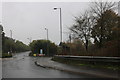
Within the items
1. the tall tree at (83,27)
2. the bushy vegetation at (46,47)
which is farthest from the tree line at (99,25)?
the bushy vegetation at (46,47)

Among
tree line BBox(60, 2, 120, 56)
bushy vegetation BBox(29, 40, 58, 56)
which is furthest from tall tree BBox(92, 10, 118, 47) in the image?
bushy vegetation BBox(29, 40, 58, 56)

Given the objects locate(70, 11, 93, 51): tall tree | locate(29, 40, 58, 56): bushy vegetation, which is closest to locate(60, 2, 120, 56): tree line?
locate(70, 11, 93, 51): tall tree

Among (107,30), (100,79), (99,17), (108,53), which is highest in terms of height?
(99,17)

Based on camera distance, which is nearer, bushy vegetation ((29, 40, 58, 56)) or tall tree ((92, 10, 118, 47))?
tall tree ((92, 10, 118, 47))

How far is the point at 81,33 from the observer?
4244cm

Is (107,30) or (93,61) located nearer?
(93,61)

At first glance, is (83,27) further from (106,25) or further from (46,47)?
(46,47)

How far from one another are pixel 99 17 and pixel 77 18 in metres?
8.42

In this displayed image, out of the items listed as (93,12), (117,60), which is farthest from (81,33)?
(117,60)

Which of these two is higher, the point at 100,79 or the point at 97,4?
the point at 97,4

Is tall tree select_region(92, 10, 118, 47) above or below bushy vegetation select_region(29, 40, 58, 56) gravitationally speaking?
above

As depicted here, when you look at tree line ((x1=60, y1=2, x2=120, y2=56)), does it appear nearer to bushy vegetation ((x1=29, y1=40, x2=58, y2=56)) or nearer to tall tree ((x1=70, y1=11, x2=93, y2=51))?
tall tree ((x1=70, y1=11, x2=93, y2=51))

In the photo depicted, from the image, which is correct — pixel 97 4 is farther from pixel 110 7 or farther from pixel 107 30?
pixel 107 30

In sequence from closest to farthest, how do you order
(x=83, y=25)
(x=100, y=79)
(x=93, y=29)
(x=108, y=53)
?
1. (x=100, y=79)
2. (x=108, y=53)
3. (x=93, y=29)
4. (x=83, y=25)
